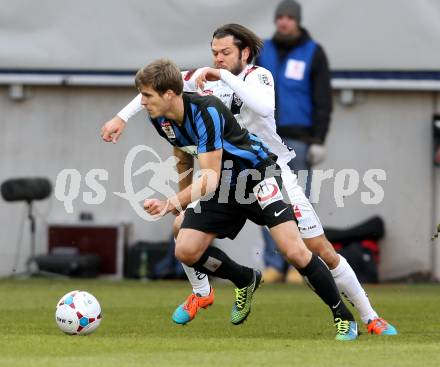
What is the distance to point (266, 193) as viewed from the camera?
8344 millimetres

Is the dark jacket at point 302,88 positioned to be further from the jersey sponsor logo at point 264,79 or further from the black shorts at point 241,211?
the black shorts at point 241,211

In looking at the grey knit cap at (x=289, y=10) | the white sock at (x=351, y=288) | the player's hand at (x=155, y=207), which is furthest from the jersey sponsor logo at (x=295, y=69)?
the player's hand at (x=155, y=207)

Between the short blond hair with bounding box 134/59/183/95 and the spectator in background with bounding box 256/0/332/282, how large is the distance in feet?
17.4

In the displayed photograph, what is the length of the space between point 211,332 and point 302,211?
1024 millimetres

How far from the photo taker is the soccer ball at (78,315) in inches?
329

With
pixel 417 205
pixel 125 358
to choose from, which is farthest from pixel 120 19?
pixel 125 358

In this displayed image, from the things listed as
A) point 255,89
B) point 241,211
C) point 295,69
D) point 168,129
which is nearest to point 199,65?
point 295,69

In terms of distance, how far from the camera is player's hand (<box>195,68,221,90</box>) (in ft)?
27.0

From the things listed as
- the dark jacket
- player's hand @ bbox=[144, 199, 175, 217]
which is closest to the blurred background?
the dark jacket

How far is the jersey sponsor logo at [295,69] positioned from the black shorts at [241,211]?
192 inches

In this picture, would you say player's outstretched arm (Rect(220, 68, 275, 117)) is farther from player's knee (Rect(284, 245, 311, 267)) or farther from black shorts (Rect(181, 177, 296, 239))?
player's knee (Rect(284, 245, 311, 267))

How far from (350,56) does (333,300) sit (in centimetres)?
668

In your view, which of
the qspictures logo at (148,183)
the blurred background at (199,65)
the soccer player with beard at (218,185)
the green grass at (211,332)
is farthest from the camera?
the qspictures logo at (148,183)

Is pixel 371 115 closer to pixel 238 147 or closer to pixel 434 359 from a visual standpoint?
pixel 238 147
